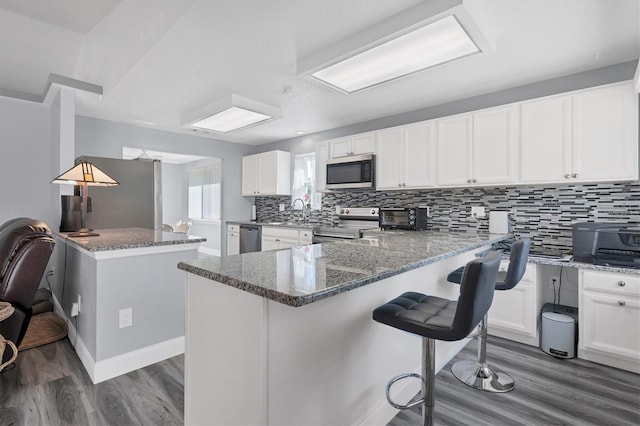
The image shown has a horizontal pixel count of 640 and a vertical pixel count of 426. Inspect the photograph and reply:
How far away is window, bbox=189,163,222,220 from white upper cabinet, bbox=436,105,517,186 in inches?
223

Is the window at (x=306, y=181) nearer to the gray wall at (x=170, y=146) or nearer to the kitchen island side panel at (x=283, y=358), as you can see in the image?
the gray wall at (x=170, y=146)

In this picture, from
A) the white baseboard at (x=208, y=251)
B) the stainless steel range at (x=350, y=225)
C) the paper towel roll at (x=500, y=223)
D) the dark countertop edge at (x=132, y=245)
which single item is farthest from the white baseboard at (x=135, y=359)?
the white baseboard at (x=208, y=251)

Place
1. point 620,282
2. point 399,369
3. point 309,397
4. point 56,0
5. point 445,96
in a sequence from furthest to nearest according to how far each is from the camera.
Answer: point 445,96
point 620,282
point 56,0
point 399,369
point 309,397

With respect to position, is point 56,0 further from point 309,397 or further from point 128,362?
point 309,397

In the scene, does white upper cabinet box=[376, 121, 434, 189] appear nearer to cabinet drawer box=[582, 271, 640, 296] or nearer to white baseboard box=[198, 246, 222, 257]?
cabinet drawer box=[582, 271, 640, 296]

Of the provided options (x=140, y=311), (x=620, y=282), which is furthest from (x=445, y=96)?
(x=140, y=311)

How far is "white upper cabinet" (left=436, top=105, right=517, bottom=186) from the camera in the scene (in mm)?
2938

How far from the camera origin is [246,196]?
6.11m

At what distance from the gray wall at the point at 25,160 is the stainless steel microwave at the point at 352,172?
3.20 m

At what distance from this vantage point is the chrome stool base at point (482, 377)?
2062mm

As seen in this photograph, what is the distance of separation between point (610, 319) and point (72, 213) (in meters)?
4.41

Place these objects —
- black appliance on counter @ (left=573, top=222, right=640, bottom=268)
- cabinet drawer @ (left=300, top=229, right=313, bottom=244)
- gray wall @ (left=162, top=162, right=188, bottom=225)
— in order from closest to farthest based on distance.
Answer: black appliance on counter @ (left=573, top=222, right=640, bottom=268) < cabinet drawer @ (left=300, top=229, right=313, bottom=244) < gray wall @ (left=162, top=162, right=188, bottom=225)

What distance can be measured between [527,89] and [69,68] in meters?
4.42

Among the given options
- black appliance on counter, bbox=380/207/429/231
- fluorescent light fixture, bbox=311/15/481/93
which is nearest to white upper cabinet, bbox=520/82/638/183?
black appliance on counter, bbox=380/207/429/231
